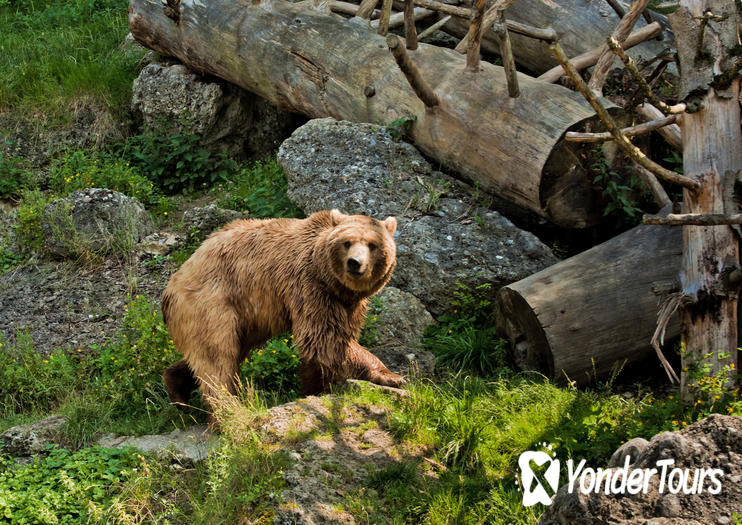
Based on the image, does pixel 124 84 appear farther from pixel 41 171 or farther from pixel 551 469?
pixel 551 469

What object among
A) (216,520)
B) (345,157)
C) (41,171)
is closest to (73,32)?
(41,171)

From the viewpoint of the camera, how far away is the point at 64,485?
16.3ft

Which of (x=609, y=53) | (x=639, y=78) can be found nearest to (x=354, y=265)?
(x=639, y=78)

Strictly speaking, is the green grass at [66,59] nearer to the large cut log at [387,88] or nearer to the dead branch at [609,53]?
the large cut log at [387,88]

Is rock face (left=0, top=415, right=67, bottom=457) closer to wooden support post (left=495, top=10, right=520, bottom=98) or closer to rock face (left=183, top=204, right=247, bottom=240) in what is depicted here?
rock face (left=183, top=204, right=247, bottom=240)

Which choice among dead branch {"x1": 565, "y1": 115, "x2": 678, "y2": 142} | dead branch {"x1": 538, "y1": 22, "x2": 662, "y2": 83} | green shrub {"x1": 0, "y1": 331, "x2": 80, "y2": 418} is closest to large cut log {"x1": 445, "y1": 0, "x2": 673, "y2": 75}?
dead branch {"x1": 538, "y1": 22, "x2": 662, "y2": 83}

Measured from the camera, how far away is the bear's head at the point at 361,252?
18.2ft

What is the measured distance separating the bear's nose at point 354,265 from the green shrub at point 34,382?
3060 mm

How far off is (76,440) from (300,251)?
2.20m

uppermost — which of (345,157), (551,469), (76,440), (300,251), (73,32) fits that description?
(73,32)

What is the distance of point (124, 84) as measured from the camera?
11141 mm

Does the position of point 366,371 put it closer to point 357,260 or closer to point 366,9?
point 357,260

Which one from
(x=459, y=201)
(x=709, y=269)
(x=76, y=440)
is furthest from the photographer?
(x=459, y=201)

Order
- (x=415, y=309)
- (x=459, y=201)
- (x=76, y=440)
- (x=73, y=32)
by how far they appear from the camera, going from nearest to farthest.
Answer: (x=76, y=440)
(x=415, y=309)
(x=459, y=201)
(x=73, y=32)
